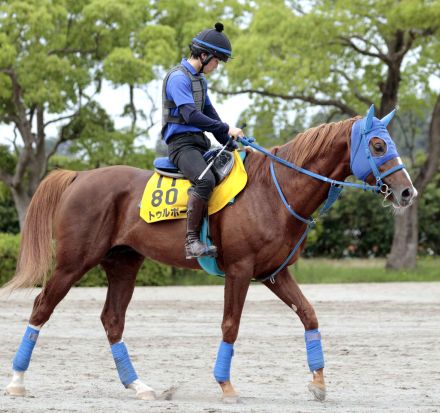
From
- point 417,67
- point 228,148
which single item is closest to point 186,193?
point 228,148

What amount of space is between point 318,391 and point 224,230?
133 centimetres

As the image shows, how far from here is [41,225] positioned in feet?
24.5

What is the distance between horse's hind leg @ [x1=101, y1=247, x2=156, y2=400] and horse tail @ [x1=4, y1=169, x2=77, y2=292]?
1.65 feet

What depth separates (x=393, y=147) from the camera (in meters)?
6.41

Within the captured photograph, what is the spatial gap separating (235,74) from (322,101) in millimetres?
2650

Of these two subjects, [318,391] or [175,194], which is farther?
[175,194]

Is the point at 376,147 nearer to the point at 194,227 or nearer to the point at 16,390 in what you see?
the point at 194,227

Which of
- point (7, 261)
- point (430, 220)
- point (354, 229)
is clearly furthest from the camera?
point (430, 220)

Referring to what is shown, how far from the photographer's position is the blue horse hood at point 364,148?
6.36m

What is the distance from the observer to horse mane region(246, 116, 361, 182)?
21.6 ft

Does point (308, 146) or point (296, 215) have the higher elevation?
point (308, 146)

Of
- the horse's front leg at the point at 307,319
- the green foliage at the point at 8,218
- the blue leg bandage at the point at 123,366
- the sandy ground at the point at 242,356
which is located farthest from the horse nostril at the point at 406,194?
the green foliage at the point at 8,218

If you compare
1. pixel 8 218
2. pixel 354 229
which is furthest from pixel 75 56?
pixel 354 229

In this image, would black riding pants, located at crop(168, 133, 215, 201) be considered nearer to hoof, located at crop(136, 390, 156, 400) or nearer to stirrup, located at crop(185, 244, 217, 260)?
stirrup, located at crop(185, 244, 217, 260)
